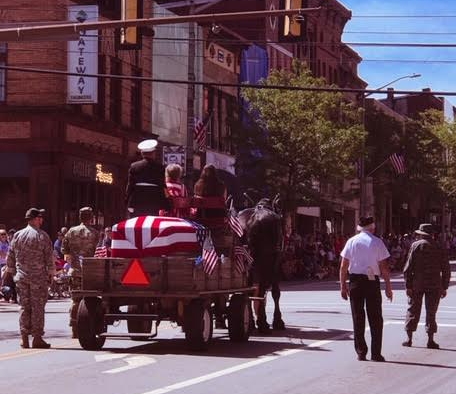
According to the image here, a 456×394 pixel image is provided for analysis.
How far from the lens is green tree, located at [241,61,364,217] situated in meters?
42.1

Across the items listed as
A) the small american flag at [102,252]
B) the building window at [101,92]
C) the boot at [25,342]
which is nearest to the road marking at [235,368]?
the small american flag at [102,252]

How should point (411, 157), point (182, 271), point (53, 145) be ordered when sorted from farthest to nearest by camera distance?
point (411, 157) < point (53, 145) < point (182, 271)

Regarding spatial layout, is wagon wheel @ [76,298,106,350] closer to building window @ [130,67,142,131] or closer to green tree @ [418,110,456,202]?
building window @ [130,67,142,131]

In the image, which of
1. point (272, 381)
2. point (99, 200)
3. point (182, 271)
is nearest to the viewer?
point (272, 381)

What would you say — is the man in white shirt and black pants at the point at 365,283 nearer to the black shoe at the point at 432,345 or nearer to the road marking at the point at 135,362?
the black shoe at the point at 432,345

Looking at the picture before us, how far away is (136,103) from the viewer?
136ft

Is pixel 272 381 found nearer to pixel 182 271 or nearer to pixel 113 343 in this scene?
pixel 182 271

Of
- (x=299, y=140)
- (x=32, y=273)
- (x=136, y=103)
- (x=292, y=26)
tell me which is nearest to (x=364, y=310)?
(x=32, y=273)

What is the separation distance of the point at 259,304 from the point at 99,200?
898 inches

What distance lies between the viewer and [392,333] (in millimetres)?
16578

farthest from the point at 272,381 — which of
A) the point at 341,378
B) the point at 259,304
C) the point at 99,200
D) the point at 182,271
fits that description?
the point at 99,200

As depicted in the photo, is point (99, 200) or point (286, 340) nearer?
point (286, 340)

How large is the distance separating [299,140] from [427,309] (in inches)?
1081

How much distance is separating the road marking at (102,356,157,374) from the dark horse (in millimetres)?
3958
